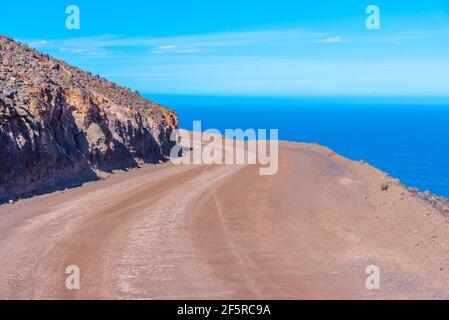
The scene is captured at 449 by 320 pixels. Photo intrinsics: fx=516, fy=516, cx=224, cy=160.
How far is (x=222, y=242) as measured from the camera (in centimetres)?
1370

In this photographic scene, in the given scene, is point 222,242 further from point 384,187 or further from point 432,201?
point 432,201

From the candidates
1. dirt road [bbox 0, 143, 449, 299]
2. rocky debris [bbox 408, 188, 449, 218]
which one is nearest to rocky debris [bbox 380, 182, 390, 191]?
dirt road [bbox 0, 143, 449, 299]

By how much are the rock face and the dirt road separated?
1.21m

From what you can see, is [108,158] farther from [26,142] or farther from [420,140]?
[420,140]

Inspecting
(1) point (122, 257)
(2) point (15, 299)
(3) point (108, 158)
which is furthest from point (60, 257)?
(3) point (108, 158)

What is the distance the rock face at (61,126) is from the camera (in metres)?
18.9

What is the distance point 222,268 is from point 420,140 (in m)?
136

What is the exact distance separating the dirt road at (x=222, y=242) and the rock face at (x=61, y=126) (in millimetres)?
1207

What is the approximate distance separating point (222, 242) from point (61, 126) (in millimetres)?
12084

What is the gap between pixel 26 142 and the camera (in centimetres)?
1927

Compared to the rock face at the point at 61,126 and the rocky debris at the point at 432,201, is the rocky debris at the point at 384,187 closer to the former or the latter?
the rocky debris at the point at 432,201

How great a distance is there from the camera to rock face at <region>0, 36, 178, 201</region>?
1886 cm

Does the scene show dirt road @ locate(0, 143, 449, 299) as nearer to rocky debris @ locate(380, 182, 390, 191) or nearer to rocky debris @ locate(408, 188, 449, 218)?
rocky debris @ locate(380, 182, 390, 191)

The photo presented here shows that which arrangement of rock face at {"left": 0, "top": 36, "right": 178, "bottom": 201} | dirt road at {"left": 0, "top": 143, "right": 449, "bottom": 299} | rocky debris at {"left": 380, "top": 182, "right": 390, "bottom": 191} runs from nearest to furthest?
dirt road at {"left": 0, "top": 143, "right": 449, "bottom": 299} < rock face at {"left": 0, "top": 36, "right": 178, "bottom": 201} < rocky debris at {"left": 380, "top": 182, "right": 390, "bottom": 191}
